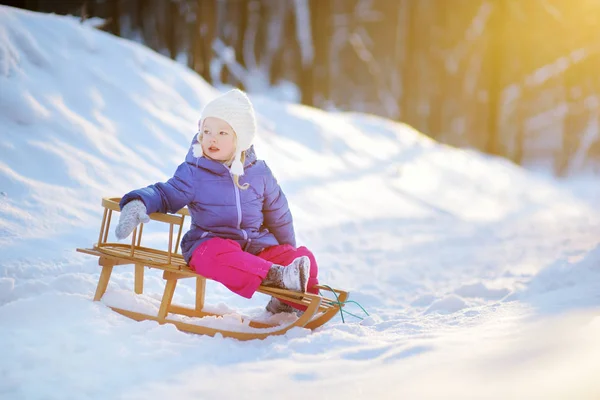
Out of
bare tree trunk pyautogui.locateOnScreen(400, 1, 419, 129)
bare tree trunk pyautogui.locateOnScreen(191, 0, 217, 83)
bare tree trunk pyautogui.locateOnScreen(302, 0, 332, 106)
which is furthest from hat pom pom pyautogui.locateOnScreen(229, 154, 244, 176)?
bare tree trunk pyautogui.locateOnScreen(400, 1, 419, 129)

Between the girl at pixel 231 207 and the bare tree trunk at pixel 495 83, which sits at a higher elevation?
the bare tree trunk at pixel 495 83

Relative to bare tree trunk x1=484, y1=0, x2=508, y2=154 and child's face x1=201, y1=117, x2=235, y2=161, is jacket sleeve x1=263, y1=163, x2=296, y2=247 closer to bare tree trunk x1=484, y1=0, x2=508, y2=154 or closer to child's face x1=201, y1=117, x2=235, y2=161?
child's face x1=201, y1=117, x2=235, y2=161

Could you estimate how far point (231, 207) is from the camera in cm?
352

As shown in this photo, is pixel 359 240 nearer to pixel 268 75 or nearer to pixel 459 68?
pixel 268 75

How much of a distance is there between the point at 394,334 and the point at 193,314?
1.25 m

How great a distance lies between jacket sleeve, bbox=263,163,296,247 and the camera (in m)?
3.73

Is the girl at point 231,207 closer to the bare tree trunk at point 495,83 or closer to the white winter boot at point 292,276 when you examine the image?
the white winter boot at point 292,276

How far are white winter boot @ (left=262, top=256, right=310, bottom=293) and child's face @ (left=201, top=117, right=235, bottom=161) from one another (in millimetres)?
742

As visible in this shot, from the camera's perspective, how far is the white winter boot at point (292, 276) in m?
3.29

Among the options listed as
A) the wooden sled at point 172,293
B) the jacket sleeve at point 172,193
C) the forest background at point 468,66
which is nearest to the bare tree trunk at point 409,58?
the forest background at point 468,66

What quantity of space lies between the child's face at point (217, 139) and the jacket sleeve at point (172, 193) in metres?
0.16

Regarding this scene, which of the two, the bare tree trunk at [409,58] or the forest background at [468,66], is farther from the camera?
the forest background at [468,66]

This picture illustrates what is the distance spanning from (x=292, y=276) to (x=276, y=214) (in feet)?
1.92

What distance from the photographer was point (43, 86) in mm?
6312
